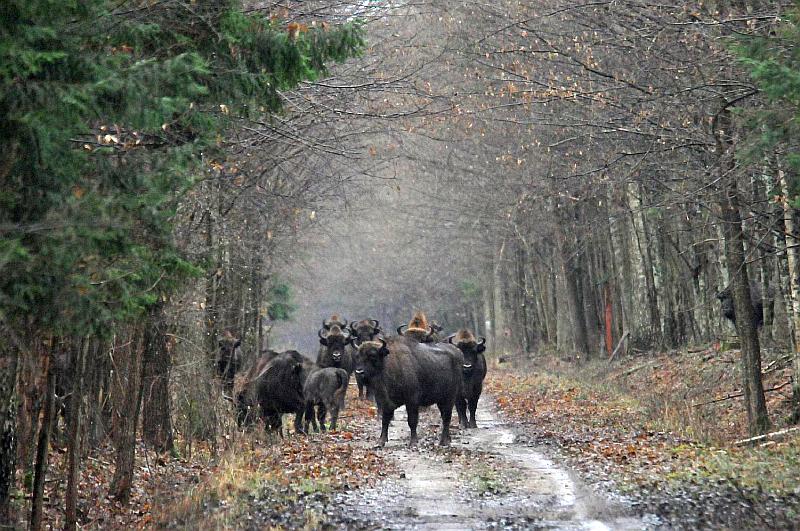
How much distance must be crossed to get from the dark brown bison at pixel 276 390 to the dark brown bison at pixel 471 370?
3.60 meters

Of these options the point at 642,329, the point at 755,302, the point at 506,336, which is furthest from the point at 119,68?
the point at 506,336

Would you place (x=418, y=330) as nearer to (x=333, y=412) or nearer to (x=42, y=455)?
(x=333, y=412)

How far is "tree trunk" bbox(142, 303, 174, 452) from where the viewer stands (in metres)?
14.8

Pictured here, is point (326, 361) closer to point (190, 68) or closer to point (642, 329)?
point (642, 329)

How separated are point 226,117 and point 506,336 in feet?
166

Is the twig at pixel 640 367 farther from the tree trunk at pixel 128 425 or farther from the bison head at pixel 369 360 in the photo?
the tree trunk at pixel 128 425

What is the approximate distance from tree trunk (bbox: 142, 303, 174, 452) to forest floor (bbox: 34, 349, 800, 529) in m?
0.30

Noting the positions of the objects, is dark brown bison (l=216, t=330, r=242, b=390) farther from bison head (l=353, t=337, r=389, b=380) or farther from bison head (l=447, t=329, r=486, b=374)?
bison head (l=353, t=337, r=389, b=380)

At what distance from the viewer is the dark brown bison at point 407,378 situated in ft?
60.0

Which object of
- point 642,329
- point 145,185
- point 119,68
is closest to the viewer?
point 119,68

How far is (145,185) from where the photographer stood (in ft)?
27.8

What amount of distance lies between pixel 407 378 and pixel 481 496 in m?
6.59

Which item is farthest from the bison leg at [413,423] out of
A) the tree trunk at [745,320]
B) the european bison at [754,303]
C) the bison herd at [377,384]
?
the european bison at [754,303]

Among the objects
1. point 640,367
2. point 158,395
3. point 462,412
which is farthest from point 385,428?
point 640,367
